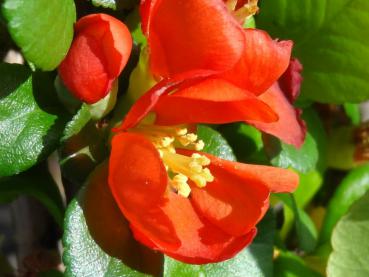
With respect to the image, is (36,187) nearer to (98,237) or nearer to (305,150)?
(98,237)

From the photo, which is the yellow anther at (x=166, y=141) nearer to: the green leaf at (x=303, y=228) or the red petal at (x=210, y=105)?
the red petal at (x=210, y=105)

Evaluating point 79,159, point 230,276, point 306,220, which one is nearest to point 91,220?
point 79,159

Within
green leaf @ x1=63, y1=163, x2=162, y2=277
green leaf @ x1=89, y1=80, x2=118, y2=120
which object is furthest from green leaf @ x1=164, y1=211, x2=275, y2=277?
green leaf @ x1=89, y1=80, x2=118, y2=120

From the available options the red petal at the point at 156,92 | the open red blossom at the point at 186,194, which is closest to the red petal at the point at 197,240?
the open red blossom at the point at 186,194

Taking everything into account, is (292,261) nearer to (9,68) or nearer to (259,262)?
(259,262)

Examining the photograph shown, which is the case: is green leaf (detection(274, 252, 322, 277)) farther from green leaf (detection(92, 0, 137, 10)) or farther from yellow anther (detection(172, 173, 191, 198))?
green leaf (detection(92, 0, 137, 10))
